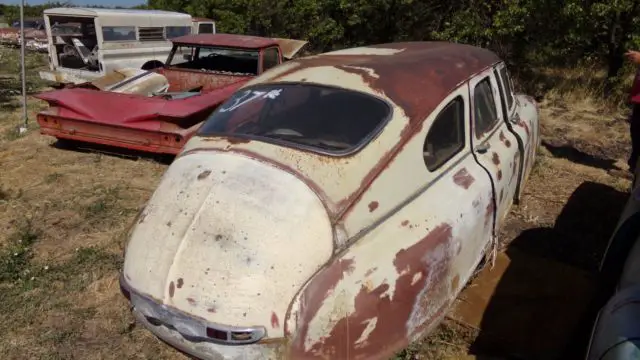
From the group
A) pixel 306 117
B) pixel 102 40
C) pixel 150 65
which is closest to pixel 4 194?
pixel 306 117

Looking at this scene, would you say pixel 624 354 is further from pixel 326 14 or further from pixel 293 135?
pixel 326 14

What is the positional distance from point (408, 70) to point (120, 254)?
106 inches

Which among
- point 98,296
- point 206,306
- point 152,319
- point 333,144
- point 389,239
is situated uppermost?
point 333,144

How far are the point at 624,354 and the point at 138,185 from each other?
4.81 meters

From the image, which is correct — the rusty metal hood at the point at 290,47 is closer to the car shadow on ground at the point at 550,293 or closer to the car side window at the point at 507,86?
the car side window at the point at 507,86

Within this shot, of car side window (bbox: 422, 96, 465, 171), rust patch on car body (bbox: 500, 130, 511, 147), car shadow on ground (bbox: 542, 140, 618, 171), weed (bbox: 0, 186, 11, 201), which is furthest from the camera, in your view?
car shadow on ground (bbox: 542, 140, 618, 171)

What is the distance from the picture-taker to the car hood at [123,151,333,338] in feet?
7.13

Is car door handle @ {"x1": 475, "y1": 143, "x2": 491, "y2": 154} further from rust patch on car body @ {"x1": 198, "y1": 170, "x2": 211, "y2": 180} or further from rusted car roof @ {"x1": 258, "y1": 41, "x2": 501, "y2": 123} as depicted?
rust patch on car body @ {"x1": 198, "y1": 170, "x2": 211, "y2": 180}

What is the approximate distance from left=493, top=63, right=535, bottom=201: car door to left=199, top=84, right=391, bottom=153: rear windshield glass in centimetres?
165

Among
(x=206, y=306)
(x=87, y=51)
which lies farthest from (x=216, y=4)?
(x=206, y=306)

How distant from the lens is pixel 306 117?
2.87m

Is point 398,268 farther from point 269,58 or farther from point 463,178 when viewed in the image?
point 269,58

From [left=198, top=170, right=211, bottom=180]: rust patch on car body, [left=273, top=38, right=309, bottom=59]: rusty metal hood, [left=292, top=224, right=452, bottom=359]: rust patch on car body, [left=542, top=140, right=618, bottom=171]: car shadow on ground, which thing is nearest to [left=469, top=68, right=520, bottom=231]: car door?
[left=292, top=224, right=452, bottom=359]: rust patch on car body

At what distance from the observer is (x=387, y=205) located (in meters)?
2.54
